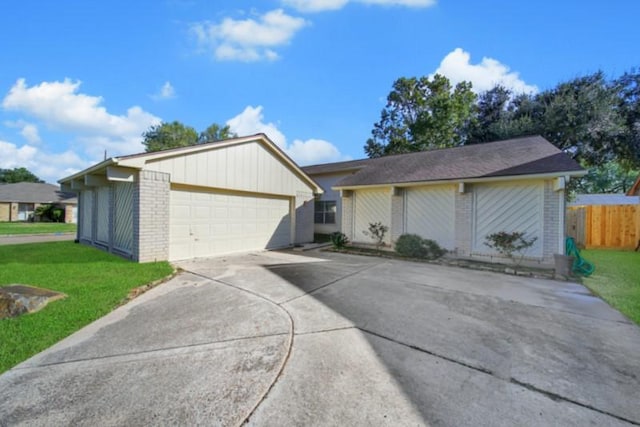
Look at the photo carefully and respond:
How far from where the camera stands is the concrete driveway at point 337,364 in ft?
6.69

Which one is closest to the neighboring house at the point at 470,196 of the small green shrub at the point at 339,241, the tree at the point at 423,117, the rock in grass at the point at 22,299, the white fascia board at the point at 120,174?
the small green shrub at the point at 339,241

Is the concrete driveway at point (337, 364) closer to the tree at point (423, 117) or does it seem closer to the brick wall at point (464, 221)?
the brick wall at point (464, 221)

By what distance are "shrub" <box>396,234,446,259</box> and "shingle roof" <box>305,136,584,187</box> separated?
202cm

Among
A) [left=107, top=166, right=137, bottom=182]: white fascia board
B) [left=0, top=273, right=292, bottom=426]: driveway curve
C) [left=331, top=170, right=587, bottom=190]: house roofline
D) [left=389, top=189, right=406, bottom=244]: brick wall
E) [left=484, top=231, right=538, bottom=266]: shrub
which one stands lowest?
Answer: [left=0, top=273, right=292, bottom=426]: driveway curve

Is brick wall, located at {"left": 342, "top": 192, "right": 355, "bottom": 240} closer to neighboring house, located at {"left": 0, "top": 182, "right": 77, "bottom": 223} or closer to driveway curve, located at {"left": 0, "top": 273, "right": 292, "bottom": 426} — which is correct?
driveway curve, located at {"left": 0, "top": 273, "right": 292, "bottom": 426}

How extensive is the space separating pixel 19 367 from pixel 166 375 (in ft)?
4.97

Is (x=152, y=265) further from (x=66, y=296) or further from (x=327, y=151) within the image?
(x=327, y=151)

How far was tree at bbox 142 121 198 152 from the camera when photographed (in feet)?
114

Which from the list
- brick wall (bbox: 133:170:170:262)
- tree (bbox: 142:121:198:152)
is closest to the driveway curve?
brick wall (bbox: 133:170:170:262)

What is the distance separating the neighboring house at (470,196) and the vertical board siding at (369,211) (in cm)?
4

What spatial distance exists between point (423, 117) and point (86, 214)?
23.3 m

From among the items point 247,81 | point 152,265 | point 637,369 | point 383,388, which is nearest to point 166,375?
point 383,388

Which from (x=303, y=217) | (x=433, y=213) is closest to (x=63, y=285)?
(x=303, y=217)

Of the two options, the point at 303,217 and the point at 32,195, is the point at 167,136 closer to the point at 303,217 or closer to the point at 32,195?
the point at 32,195
